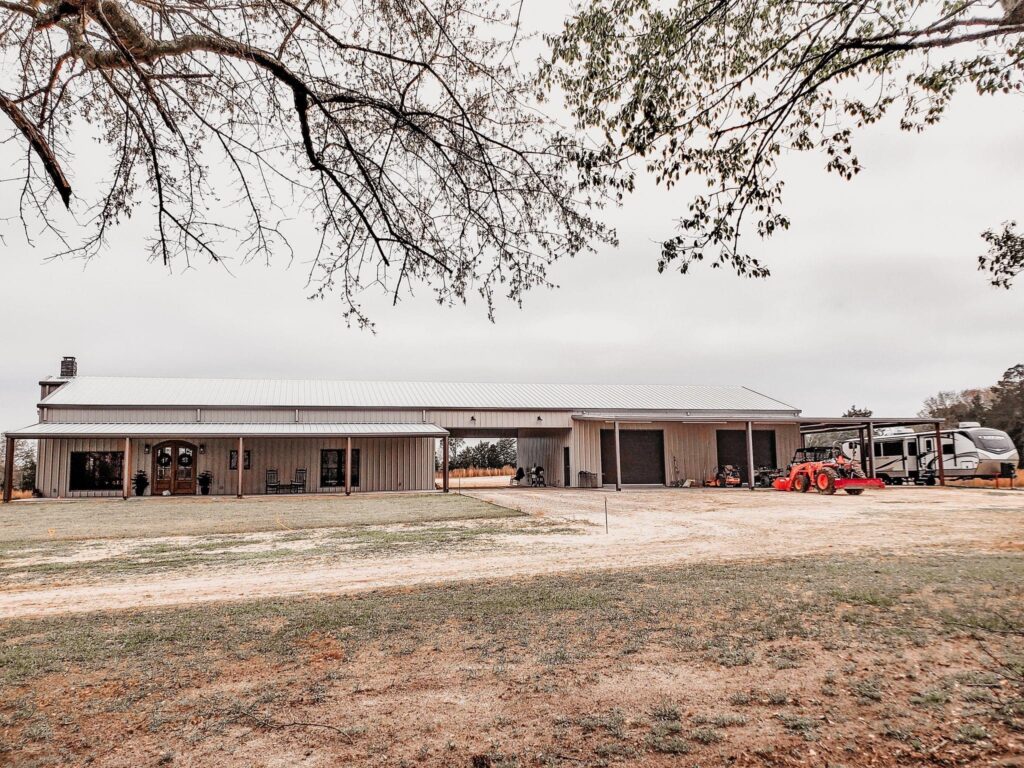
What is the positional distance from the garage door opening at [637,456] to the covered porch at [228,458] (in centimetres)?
831

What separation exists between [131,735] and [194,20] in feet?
16.1

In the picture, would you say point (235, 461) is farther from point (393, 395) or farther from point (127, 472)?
point (393, 395)

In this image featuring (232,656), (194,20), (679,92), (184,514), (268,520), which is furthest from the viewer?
(184,514)

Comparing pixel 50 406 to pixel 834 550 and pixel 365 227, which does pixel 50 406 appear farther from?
pixel 834 550

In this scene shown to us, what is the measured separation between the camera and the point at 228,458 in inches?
1069

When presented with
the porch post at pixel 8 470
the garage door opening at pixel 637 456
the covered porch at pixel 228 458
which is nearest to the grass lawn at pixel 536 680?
the covered porch at pixel 228 458

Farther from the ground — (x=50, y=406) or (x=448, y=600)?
(x=50, y=406)

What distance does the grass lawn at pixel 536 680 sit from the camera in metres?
3.23

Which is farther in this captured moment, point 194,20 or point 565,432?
point 565,432

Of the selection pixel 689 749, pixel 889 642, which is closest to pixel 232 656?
pixel 689 749

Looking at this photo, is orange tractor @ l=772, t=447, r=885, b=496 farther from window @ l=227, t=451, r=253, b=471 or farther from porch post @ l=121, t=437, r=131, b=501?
porch post @ l=121, t=437, r=131, b=501

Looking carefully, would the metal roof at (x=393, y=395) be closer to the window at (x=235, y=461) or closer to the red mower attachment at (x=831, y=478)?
the window at (x=235, y=461)

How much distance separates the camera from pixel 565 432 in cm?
3127

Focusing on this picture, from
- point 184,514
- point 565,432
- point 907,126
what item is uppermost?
point 907,126
